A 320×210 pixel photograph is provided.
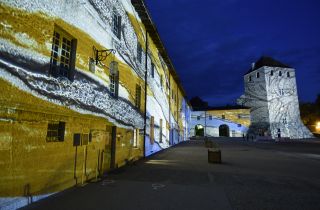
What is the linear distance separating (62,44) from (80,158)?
3.89 m

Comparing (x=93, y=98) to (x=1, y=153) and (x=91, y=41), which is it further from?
(x=1, y=153)

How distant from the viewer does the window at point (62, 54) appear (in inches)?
257

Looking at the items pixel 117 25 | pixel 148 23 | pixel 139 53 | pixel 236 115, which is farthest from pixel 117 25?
pixel 236 115

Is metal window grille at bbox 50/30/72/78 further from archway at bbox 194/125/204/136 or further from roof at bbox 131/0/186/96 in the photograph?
archway at bbox 194/125/204/136

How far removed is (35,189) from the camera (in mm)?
5418

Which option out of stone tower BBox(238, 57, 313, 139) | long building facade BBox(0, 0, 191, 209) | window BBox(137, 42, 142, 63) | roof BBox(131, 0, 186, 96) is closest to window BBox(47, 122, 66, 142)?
long building facade BBox(0, 0, 191, 209)

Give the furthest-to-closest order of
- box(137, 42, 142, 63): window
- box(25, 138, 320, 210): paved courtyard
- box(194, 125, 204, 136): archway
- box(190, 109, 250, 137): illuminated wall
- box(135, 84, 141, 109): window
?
box(194, 125, 204, 136): archway
box(190, 109, 250, 137): illuminated wall
box(137, 42, 142, 63): window
box(135, 84, 141, 109): window
box(25, 138, 320, 210): paved courtyard

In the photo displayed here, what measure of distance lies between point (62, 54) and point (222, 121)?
57.7 meters

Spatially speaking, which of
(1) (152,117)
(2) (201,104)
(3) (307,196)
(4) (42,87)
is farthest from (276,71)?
(4) (42,87)

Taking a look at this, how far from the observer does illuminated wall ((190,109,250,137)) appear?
5978 cm

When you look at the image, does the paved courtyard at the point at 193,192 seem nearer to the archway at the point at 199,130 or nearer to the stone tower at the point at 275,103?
the stone tower at the point at 275,103

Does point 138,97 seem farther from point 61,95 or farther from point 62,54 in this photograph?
point 61,95

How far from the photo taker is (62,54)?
695 centimetres

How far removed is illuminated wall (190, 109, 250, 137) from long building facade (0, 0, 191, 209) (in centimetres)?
5110
